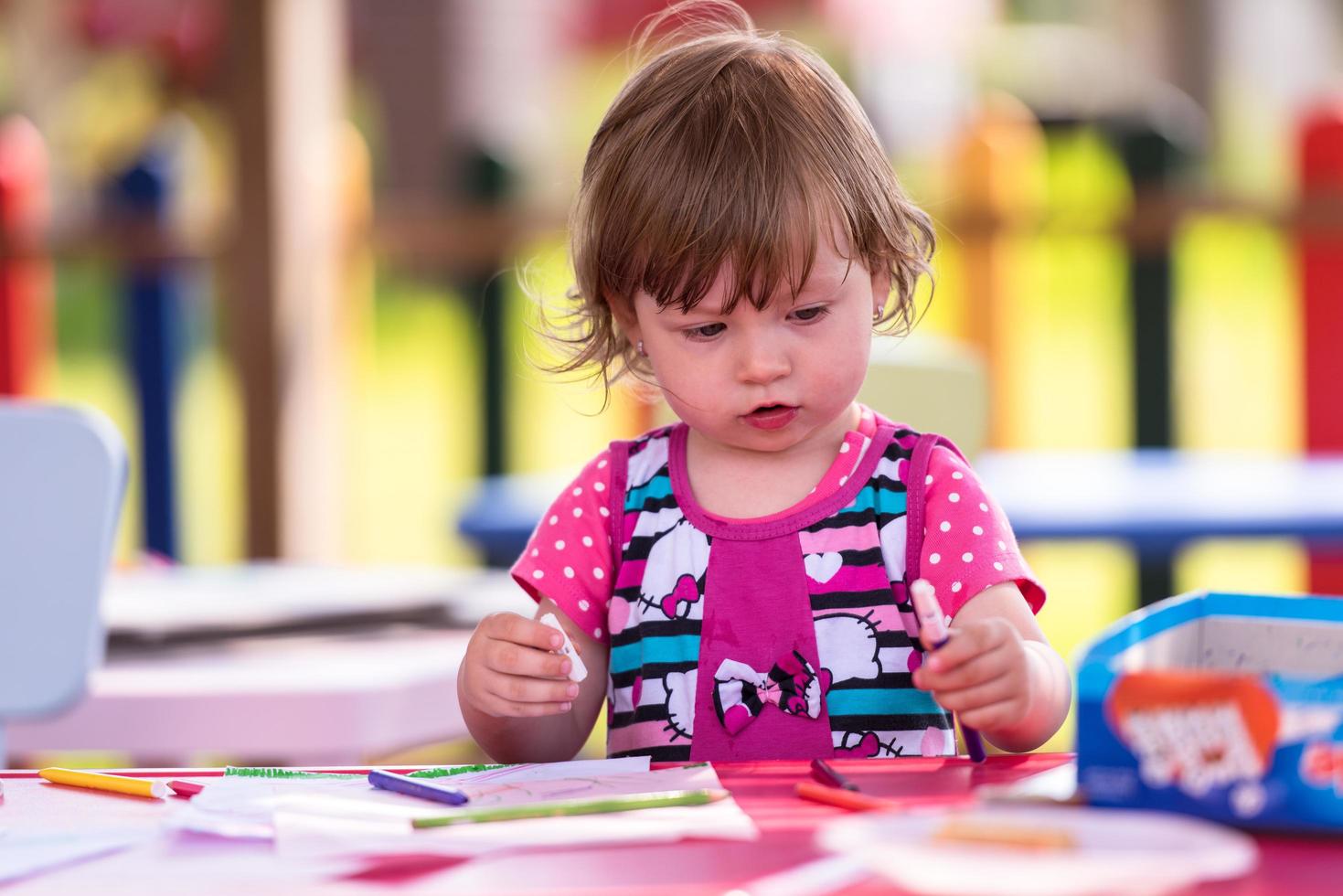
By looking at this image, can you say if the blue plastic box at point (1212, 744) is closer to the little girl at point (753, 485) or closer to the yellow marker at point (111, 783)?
the little girl at point (753, 485)

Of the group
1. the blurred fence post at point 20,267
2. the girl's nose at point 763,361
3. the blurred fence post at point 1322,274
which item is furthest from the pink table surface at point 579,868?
the blurred fence post at point 20,267

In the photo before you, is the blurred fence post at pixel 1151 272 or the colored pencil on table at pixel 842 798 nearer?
the colored pencil on table at pixel 842 798

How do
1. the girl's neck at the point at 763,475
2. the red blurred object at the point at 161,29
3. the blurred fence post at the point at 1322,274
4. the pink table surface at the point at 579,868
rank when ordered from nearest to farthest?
the pink table surface at the point at 579,868
the girl's neck at the point at 763,475
the blurred fence post at the point at 1322,274
the red blurred object at the point at 161,29

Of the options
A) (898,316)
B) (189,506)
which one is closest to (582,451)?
(189,506)

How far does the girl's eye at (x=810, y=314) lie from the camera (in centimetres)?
108

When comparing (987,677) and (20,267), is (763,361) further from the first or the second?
(20,267)

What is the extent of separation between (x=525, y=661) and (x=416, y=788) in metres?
0.16

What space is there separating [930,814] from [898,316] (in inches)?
27.6

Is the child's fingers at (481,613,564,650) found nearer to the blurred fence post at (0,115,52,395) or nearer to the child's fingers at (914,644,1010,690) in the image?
the child's fingers at (914,644,1010,690)

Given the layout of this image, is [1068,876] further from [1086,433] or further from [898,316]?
[1086,433]

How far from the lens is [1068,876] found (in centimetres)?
58

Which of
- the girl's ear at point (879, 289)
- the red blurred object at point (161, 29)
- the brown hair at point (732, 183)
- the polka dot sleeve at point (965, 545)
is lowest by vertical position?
the polka dot sleeve at point (965, 545)

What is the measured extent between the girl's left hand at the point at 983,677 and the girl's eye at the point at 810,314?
292mm

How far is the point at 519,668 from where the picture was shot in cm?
97
